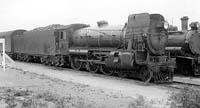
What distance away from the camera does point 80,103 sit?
798cm

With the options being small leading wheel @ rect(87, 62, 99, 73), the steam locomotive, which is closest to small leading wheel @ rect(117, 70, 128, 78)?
small leading wheel @ rect(87, 62, 99, 73)

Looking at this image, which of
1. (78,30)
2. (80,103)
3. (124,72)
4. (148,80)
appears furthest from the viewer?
(78,30)

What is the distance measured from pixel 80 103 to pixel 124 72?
29.6ft

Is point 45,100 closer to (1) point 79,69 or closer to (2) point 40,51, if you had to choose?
(1) point 79,69

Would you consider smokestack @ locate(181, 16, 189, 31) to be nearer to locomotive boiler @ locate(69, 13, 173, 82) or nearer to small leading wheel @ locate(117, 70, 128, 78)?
locomotive boiler @ locate(69, 13, 173, 82)

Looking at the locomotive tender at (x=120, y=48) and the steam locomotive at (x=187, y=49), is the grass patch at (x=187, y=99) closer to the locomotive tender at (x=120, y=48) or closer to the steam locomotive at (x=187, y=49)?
the locomotive tender at (x=120, y=48)

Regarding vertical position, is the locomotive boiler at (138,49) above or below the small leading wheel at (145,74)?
above

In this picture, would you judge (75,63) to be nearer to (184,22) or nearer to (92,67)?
(92,67)

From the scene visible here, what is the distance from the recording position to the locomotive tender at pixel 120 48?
15578mm

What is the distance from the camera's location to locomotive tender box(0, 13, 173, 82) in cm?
1558

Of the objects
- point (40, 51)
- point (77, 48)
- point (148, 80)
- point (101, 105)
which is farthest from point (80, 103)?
point (40, 51)

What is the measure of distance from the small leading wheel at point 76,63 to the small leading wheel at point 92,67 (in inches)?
42.9

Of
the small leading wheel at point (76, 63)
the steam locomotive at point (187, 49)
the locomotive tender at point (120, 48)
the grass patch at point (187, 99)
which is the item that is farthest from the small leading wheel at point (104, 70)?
the grass patch at point (187, 99)

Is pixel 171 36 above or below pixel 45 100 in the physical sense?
above
